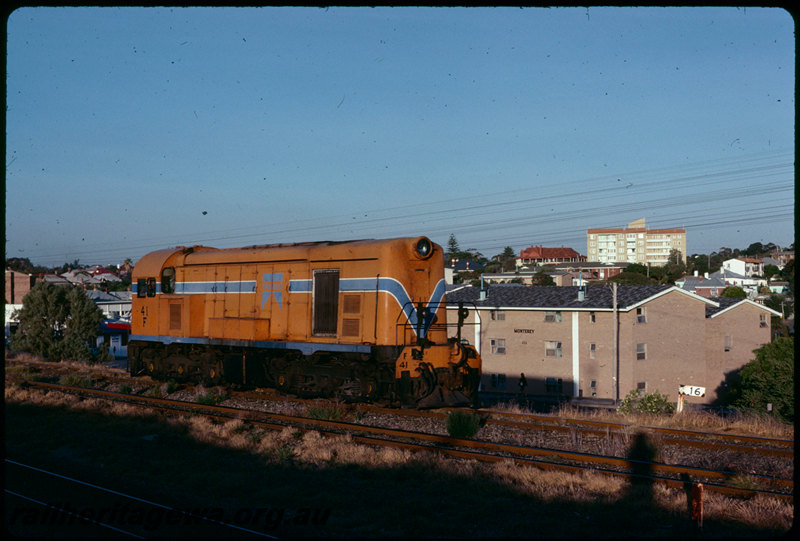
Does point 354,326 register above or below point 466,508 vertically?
above

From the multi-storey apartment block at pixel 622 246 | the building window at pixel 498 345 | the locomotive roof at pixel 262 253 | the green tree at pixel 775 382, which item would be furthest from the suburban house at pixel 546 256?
the locomotive roof at pixel 262 253

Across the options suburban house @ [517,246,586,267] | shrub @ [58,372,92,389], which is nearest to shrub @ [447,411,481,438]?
shrub @ [58,372,92,389]

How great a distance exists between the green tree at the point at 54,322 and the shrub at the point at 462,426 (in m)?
32.9

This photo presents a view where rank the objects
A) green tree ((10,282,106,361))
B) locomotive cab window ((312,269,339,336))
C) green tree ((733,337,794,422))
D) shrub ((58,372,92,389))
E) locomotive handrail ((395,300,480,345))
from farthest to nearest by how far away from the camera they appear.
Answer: green tree ((10,282,106,361))
green tree ((733,337,794,422))
shrub ((58,372,92,389))
locomotive cab window ((312,269,339,336))
locomotive handrail ((395,300,480,345))

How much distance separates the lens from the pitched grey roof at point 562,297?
4088cm

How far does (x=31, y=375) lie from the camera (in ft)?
82.2

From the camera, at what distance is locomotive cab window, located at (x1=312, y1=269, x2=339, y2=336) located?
55.5ft

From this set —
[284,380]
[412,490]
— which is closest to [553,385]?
[284,380]

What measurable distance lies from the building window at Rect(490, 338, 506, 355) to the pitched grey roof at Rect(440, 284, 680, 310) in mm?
2282

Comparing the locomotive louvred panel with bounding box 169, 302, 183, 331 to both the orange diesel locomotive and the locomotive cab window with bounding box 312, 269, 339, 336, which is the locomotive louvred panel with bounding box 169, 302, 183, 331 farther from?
the locomotive cab window with bounding box 312, 269, 339, 336

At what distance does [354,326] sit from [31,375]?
51.1 ft

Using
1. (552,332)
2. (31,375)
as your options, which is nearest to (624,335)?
(552,332)

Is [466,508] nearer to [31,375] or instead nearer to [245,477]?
[245,477]

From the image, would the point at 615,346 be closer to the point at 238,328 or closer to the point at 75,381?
the point at 238,328
